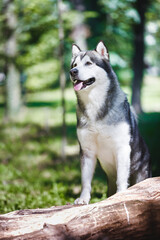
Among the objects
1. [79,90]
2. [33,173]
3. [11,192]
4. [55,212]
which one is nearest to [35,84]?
[33,173]

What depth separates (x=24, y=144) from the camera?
7.89 metres

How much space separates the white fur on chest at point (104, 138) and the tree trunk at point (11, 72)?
6272 millimetres

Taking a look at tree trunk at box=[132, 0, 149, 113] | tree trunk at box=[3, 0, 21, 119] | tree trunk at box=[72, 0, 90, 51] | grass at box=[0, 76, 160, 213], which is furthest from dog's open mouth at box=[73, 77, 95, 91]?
tree trunk at box=[3, 0, 21, 119]

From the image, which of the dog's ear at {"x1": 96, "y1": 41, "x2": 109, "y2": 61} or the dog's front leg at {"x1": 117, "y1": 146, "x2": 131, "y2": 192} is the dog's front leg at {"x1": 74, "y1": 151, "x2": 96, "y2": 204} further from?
the dog's ear at {"x1": 96, "y1": 41, "x2": 109, "y2": 61}

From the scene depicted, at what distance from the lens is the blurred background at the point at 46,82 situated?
17.5ft

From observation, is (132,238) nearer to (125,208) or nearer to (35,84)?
(125,208)

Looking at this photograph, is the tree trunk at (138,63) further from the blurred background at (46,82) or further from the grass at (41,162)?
the grass at (41,162)

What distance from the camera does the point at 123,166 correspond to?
10.3ft

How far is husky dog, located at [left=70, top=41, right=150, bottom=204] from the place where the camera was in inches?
121

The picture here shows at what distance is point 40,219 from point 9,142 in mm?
5891

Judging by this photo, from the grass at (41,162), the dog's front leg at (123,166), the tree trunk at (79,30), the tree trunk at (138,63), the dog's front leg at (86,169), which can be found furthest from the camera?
the tree trunk at (138,63)

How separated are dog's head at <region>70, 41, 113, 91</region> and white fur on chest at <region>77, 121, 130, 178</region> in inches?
17.3

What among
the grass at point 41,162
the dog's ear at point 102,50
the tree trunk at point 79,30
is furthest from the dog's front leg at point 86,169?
the tree trunk at point 79,30

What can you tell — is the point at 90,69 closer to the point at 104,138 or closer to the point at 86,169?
the point at 104,138
